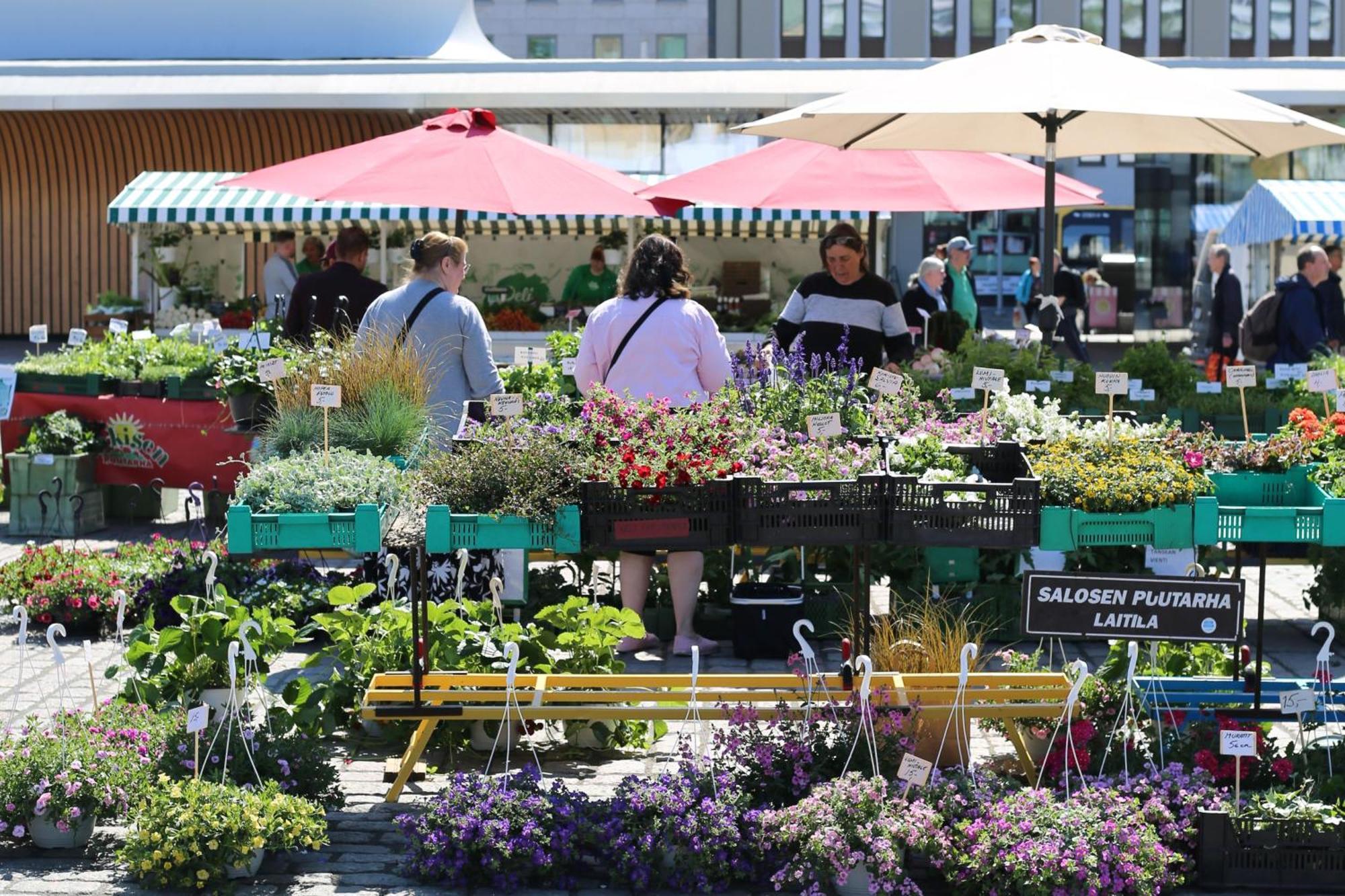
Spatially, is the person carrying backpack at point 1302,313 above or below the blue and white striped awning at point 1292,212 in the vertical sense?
below

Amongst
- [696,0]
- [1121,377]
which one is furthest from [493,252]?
[696,0]

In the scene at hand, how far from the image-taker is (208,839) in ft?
14.9

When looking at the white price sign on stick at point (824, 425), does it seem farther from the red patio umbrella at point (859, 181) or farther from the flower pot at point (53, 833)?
the red patio umbrella at point (859, 181)

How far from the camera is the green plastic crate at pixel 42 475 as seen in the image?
10258 mm

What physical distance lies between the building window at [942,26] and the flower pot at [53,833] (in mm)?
44636

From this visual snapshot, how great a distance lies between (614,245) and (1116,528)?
43.2ft

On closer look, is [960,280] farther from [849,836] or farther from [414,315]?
[849,836]

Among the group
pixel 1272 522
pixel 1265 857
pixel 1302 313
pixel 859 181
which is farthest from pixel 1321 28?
pixel 1265 857

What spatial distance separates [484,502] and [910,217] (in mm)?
28435

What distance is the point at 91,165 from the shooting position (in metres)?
24.8

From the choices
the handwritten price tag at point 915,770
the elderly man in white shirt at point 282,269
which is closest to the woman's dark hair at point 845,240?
the handwritten price tag at point 915,770

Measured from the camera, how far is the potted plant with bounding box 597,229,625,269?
1798 centimetres

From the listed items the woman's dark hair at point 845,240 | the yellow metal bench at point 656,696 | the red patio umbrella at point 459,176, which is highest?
the red patio umbrella at point 459,176

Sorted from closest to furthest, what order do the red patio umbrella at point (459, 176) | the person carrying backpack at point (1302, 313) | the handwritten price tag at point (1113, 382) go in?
the handwritten price tag at point (1113, 382), the red patio umbrella at point (459, 176), the person carrying backpack at point (1302, 313)
